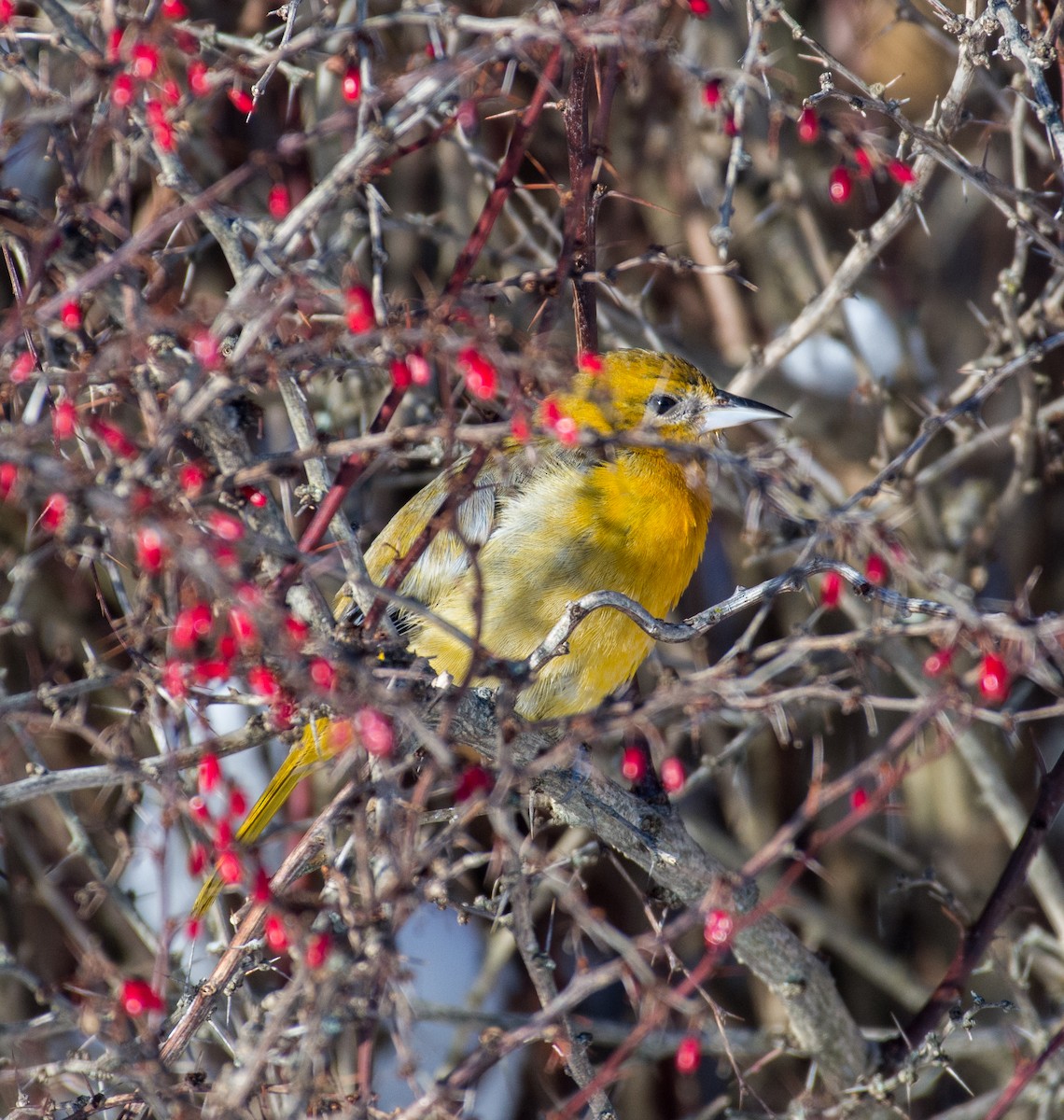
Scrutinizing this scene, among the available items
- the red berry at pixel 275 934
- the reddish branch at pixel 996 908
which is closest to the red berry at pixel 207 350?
the red berry at pixel 275 934

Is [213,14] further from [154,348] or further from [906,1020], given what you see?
[906,1020]

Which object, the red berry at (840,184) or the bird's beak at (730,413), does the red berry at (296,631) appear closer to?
the red berry at (840,184)

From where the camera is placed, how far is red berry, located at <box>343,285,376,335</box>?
2174mm

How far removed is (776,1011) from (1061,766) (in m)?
2.37

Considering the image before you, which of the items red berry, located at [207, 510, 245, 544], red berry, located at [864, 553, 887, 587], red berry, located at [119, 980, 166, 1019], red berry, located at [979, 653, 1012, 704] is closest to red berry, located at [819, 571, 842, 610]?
red berry, located at [864, 553, 887, 587]

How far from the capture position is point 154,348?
2359 mm

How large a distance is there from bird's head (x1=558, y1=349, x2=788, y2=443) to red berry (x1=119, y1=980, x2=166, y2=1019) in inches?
98.6

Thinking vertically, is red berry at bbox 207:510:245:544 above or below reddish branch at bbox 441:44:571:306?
below

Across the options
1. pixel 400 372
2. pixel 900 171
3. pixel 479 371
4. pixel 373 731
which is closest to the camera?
pixel 373 731

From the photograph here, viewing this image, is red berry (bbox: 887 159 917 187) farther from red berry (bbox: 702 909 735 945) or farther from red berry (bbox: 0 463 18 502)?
red berry (bbox: 0 463 18 502)

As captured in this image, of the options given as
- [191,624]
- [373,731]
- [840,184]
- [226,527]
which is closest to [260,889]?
[373,731]

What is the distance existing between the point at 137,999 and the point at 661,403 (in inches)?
109

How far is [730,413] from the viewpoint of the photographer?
167 inches

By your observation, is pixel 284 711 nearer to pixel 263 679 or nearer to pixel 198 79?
pixel 263 679
